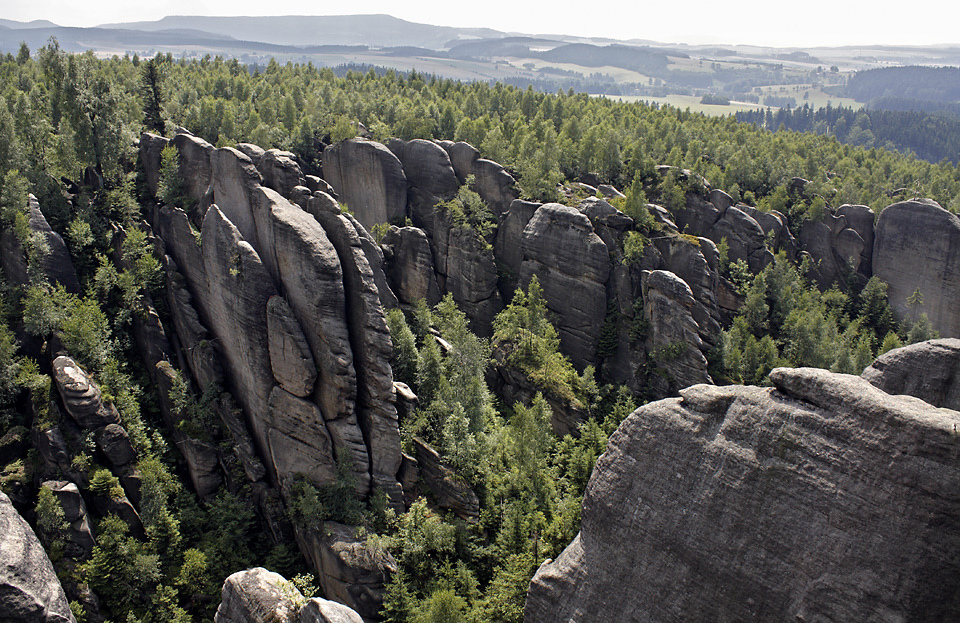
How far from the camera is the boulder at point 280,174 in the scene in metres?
56.0

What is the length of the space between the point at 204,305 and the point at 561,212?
1512 inches

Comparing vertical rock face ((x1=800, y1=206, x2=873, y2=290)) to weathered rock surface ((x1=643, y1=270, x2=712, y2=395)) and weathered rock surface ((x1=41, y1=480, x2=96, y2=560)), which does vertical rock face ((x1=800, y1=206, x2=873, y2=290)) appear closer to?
weathered rock surface ((x1=643, y1=270, x2=712, y2=395))

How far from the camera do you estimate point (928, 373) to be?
94.3 feet

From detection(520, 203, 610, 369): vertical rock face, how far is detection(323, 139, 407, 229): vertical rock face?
18.6 m

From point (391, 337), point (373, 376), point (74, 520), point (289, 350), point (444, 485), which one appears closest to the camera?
point (74, 520)

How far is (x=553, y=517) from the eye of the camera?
41094 millimetres

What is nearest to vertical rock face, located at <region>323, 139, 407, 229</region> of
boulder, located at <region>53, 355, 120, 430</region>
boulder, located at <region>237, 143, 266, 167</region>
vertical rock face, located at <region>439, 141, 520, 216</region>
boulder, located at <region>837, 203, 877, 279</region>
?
vertical rock face, located at <region>439, 141, 520, 216</region>

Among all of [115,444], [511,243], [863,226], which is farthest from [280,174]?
[863,226]

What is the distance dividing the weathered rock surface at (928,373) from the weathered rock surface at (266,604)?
2742cm

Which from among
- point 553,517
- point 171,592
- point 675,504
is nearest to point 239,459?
point 171,592

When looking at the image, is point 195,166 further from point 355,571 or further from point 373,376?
point 355,571

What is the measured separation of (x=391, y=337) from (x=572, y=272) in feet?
82.9

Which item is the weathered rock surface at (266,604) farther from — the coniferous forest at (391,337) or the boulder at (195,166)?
the boulder at (195,166)

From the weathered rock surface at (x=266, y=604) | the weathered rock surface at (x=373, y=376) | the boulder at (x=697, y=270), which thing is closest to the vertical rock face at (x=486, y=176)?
the boulder at (x=697, y=270)
